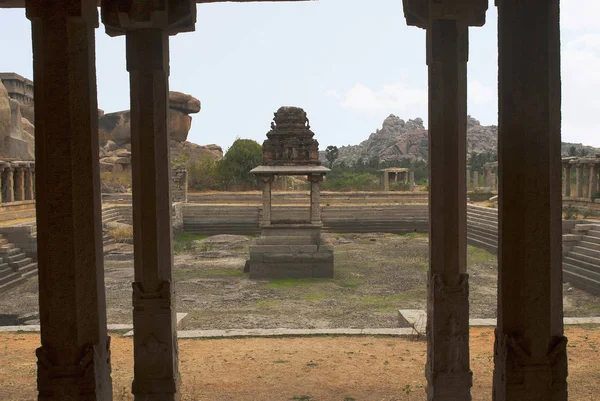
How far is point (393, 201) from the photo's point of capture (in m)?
33.6

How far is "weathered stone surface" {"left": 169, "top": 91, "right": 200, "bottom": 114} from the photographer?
5475cm

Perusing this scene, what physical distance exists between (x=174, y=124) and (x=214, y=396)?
51911 mm

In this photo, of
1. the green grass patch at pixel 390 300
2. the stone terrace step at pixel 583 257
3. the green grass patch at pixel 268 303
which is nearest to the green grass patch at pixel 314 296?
the green grass patch at pixel 268 303

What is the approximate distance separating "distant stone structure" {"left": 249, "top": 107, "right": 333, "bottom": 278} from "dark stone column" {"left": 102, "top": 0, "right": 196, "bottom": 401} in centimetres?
1157

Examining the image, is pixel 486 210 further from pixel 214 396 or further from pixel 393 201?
pixel 214 396

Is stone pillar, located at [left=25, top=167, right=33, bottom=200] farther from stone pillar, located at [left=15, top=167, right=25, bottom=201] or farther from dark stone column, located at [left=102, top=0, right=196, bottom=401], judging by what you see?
dark stone column, located at [left=102, top=0, right=196, bottom=401]

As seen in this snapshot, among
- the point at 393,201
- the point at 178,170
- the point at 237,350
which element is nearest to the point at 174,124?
the point at 178,170

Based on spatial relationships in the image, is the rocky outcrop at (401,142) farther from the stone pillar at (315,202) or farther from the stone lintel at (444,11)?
the stone lintel at (444,11)

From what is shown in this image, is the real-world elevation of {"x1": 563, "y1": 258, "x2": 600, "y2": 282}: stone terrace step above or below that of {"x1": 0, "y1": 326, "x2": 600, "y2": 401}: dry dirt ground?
below

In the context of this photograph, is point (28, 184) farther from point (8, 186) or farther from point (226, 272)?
point (226, 272)

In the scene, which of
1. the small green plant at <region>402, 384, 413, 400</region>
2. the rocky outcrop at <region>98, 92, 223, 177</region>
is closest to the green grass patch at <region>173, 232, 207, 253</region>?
the small green plant at <region>402, 384, 413, 400</region>

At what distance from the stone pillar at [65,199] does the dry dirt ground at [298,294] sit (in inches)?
308

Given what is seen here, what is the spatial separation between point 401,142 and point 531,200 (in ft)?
355

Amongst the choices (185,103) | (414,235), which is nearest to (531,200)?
(414,235)
